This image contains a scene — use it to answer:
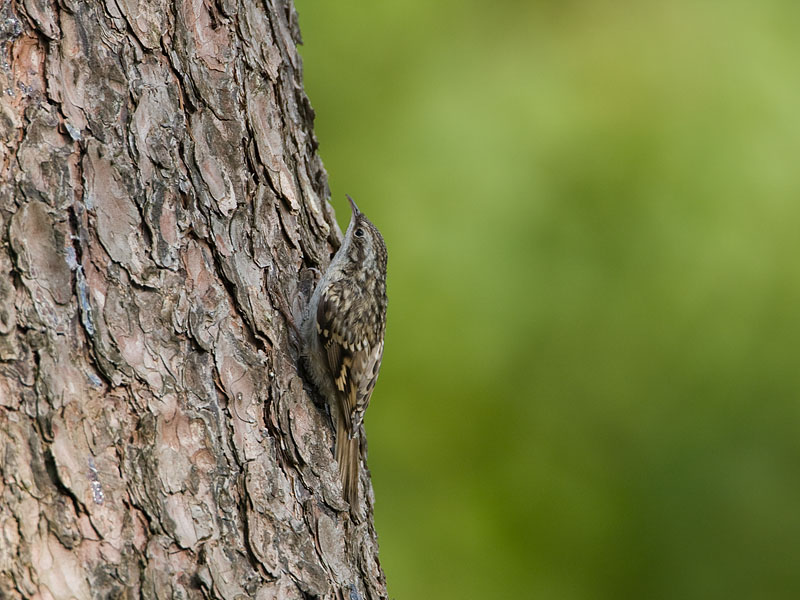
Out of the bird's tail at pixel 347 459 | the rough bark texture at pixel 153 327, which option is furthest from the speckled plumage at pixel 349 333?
the rough bark texture at pixel 153 327

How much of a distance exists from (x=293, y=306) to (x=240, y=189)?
0.34 m

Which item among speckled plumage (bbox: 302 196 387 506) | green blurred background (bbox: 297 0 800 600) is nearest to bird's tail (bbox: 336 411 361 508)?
speckled plumage (bbox: 302 196 387 506)

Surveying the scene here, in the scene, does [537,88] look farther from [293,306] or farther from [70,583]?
[70,583]

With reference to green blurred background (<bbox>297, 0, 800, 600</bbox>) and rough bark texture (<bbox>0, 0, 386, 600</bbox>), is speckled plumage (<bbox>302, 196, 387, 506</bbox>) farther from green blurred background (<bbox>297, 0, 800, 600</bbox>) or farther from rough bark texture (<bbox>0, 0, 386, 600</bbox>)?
green blurred background (<bbox>297, 0, 800, 600</bbox>)

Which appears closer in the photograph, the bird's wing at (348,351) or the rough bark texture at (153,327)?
the rough bark texture at (153,327)

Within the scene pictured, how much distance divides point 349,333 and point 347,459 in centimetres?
57

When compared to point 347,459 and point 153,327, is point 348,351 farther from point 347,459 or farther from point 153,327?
point 153,327

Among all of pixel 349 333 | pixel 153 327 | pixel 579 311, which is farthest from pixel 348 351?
pixel 579 311

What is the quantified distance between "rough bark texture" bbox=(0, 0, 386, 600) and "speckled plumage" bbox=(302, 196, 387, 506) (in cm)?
12

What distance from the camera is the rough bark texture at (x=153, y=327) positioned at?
155cm

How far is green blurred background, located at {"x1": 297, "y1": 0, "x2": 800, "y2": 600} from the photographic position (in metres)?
3.92

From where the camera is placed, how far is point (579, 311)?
159 inches

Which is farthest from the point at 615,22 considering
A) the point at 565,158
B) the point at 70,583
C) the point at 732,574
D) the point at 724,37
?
the point at 70,583

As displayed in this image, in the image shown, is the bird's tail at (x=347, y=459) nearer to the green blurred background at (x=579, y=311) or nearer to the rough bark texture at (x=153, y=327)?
→ the rough bark texture at (x=153, y=327)
